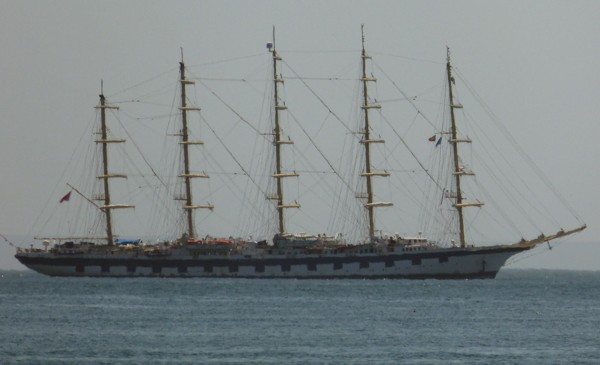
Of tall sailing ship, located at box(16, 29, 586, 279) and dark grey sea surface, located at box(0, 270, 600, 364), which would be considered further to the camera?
tall sailing ship, located at box(16, 29, 586, 279)

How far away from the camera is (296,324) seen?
9775 cm

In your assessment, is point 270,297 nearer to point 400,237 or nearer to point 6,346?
point 400,237

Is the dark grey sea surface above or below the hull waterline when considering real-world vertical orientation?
below

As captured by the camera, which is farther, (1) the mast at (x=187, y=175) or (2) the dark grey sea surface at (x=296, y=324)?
(1) the mast at (x=187, y=175)

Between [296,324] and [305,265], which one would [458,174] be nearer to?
[305,265]

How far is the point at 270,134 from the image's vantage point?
158000 mm

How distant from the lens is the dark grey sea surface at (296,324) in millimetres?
80938

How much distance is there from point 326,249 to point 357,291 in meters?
20.6

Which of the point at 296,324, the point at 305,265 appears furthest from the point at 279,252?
the point at 296,324

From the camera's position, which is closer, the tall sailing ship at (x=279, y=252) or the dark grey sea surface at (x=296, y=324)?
the dark grey sea surface at (x=296, y=324)

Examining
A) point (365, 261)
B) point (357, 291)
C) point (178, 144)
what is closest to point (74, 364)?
point (357, 291)

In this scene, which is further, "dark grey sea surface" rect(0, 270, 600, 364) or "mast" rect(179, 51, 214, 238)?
"mast" rect(179, 51, 214, 238)

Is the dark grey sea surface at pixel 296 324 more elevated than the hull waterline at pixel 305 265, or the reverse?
the hull waterline at pixel 305 265

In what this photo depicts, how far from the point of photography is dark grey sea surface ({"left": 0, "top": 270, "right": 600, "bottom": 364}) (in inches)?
3187
